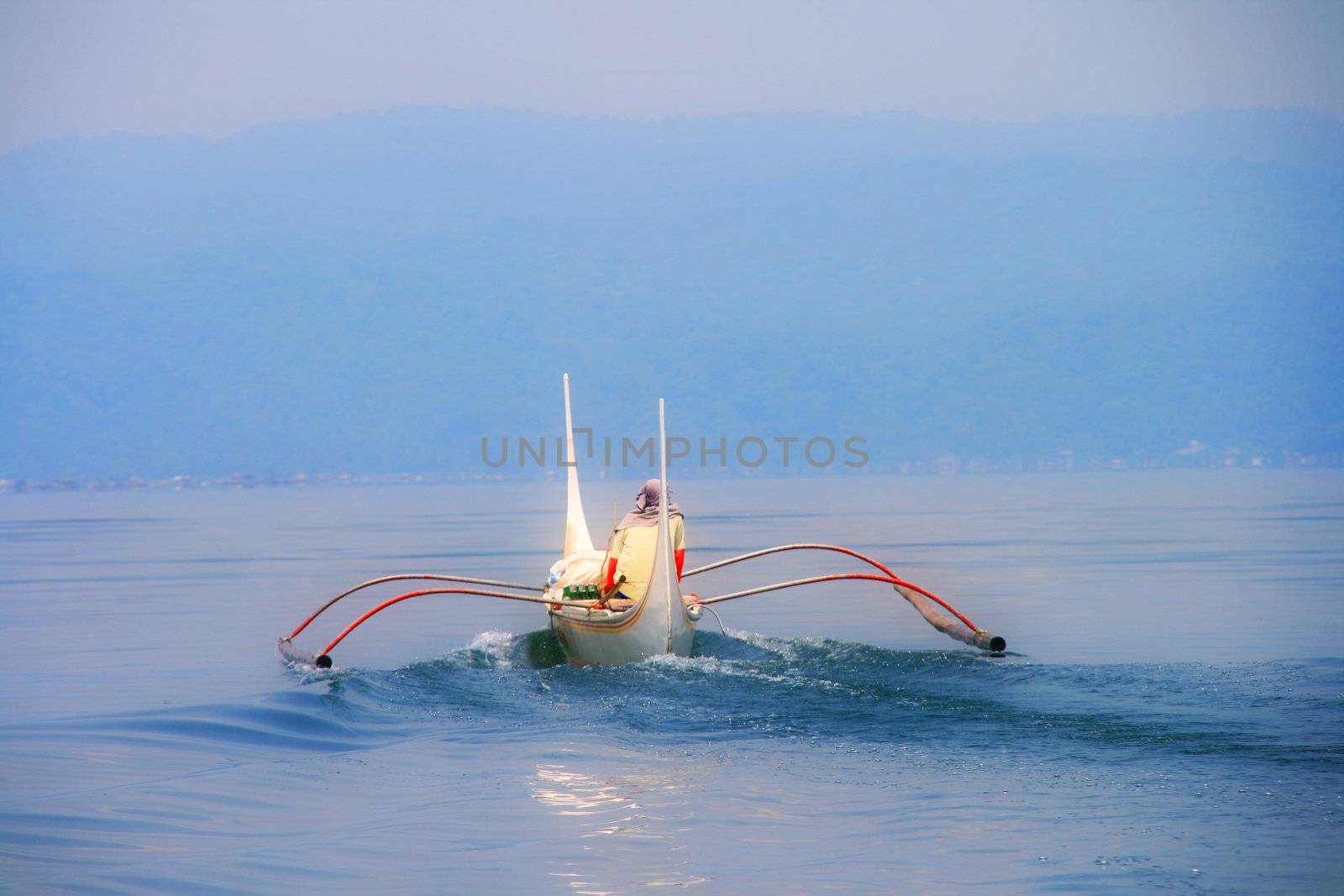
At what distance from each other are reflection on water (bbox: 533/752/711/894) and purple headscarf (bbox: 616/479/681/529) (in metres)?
5.14

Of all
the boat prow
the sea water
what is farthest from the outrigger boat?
the sea water

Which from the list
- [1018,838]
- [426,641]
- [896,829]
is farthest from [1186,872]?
[426,641]

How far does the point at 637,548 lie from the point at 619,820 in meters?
6.88

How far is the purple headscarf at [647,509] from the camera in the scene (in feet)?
51.8

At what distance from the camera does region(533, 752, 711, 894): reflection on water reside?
788 cm

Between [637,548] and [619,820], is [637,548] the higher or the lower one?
the higher one

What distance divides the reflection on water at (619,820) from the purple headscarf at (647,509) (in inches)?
202

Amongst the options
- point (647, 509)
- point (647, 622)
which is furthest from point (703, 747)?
point (647, 509)

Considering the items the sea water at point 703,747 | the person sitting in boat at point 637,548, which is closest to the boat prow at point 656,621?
the sea water at point 703,747

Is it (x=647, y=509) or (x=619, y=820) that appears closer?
(x=619, y=820)

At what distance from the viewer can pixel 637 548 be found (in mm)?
15797

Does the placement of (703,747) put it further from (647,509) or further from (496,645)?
(496,645)

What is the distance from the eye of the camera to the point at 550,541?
3853cm

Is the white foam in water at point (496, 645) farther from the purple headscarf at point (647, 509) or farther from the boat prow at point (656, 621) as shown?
the purple headscarf at point (647, 509)
